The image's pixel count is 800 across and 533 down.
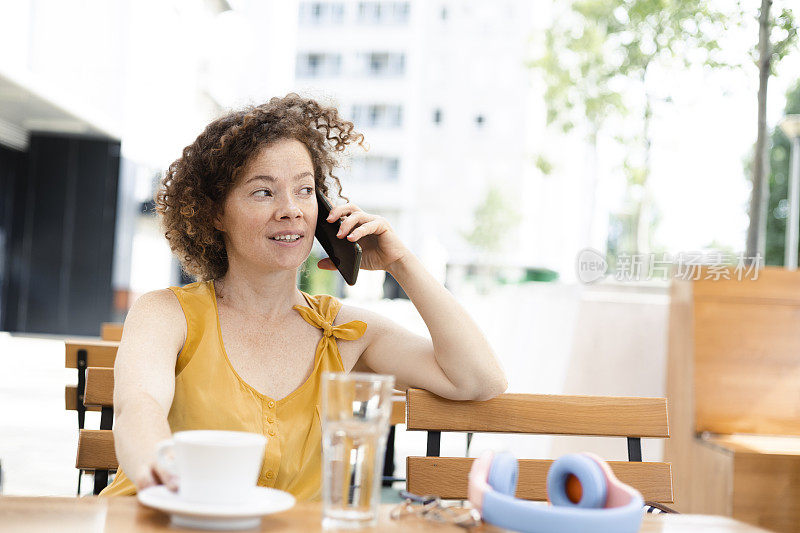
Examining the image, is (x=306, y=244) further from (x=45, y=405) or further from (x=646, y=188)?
(x=646, y=188)

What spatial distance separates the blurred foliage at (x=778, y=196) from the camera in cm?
2555

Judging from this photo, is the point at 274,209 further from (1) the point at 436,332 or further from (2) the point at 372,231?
(1) the point at 436,332

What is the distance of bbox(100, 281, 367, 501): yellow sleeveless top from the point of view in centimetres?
165

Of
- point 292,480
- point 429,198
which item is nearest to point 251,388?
point 292,480

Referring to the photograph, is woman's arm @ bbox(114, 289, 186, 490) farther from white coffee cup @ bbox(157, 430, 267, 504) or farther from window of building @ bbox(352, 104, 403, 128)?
window of building @ bbox(352, 104, 403, 128)

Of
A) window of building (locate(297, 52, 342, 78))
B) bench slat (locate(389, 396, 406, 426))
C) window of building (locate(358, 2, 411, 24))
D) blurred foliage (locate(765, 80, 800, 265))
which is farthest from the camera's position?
window of building (locate(297, 52, 342, 78))

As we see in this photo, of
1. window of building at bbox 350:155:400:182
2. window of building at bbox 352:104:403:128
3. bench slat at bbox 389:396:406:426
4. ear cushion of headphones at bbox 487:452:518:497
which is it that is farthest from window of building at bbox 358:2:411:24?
ear cushion of headphones at bbox 487:452:518:497

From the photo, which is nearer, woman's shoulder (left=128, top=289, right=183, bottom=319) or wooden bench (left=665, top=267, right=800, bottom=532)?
woman's shoulder (left=128, top=289, right=183, bottom=319)

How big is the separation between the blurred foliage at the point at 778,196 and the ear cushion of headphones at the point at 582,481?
88.0 feet

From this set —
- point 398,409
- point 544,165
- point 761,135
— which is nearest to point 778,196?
point 544,165

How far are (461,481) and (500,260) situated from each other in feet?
124

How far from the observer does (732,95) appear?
24.0ft

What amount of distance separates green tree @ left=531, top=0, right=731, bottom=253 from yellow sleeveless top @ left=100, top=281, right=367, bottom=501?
7746 mm

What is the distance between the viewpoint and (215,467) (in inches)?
38.1
